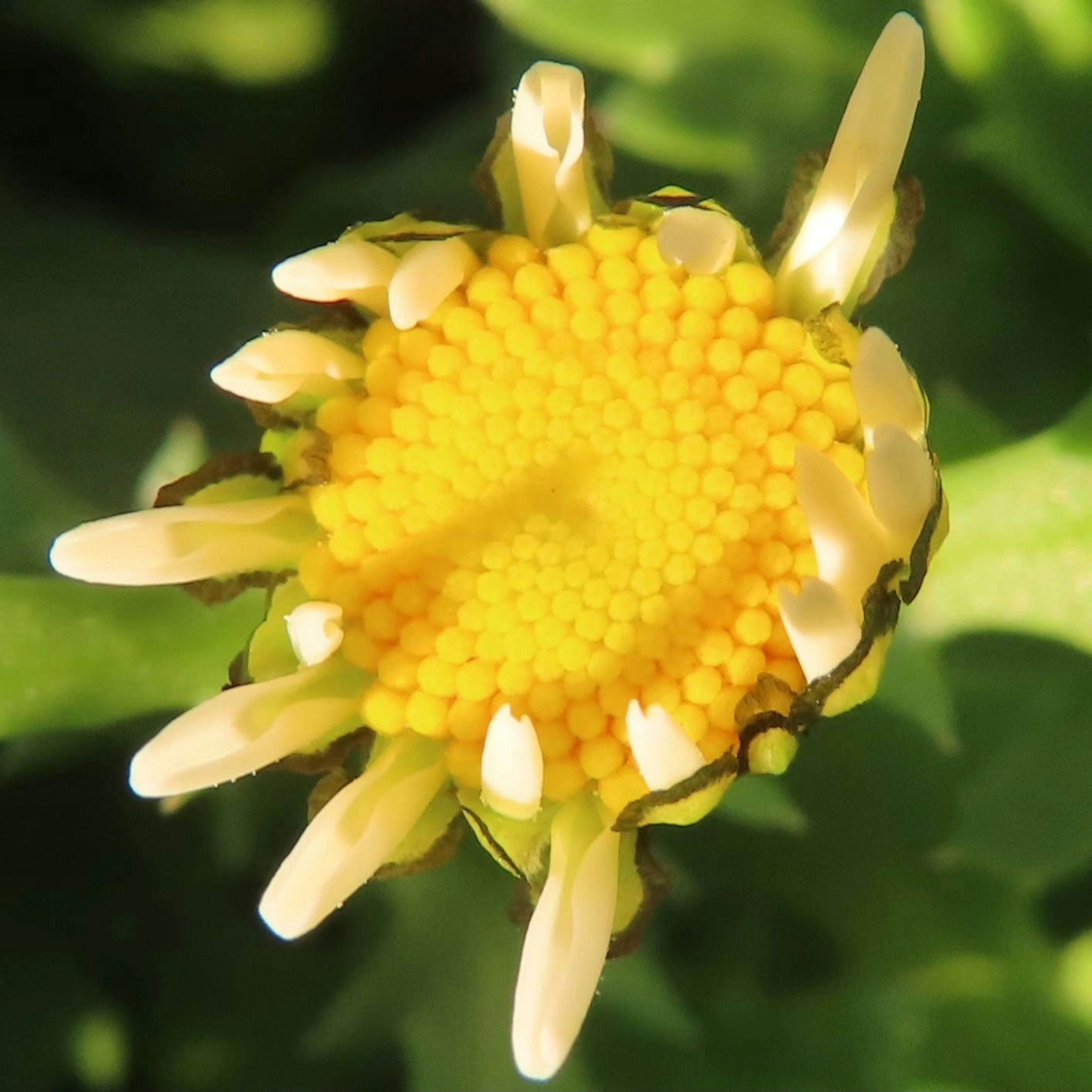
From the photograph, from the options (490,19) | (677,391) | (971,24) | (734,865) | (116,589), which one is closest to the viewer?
(677,391)

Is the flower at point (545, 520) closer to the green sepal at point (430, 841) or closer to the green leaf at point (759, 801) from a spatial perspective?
the green sepal at point (430, 841)

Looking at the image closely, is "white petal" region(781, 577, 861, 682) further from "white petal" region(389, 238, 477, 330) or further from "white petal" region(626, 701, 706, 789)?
"white petal" region(389, 238, 477, 330)

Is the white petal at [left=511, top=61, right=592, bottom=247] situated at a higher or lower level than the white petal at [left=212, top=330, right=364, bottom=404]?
higher

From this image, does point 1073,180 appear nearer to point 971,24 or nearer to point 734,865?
point 971,24

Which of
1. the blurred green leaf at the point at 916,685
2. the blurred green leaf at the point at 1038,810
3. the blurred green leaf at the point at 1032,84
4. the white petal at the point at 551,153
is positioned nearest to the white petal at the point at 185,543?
the white petal at the point at 551,153

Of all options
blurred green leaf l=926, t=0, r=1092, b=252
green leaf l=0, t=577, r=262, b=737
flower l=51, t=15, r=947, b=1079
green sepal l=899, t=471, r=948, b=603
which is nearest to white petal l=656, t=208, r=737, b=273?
flower l=51, t=15, r=947, b=1079

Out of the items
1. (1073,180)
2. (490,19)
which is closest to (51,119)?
(490,19)

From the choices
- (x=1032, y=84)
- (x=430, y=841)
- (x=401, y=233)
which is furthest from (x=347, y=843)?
(x=1032, y=84)
